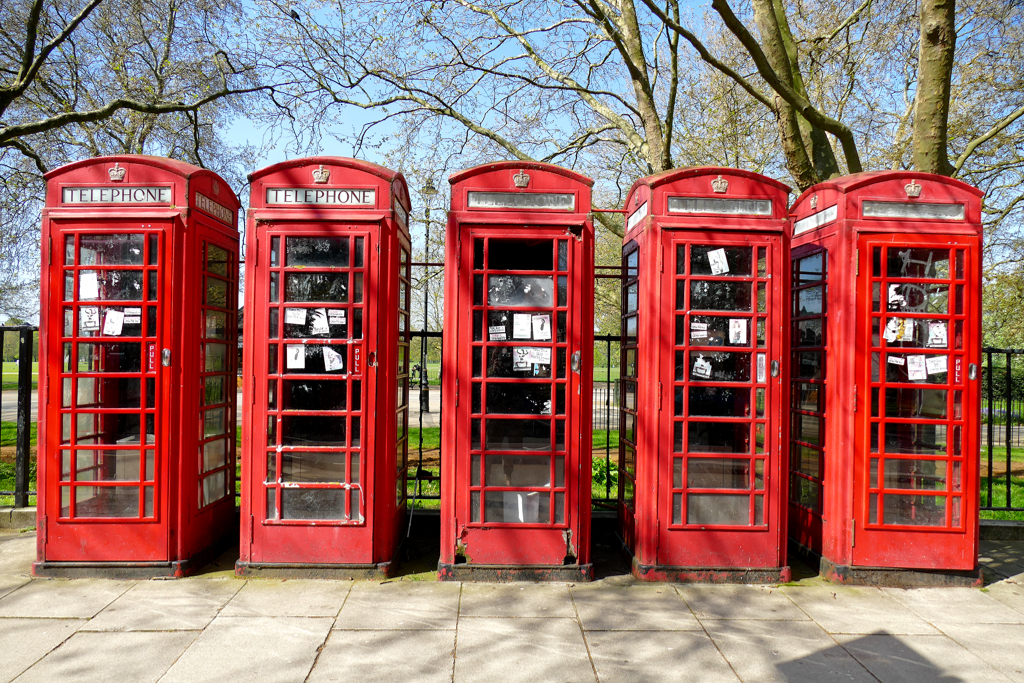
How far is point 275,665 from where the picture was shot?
3285 millimetres

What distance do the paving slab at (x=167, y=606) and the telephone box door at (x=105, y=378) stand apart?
1.03ft

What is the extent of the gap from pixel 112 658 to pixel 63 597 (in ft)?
3.83

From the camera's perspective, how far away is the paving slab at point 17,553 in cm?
468

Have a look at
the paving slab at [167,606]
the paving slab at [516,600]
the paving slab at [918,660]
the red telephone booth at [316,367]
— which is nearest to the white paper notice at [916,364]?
the paving slab at [918,660]

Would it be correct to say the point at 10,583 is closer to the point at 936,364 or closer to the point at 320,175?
the point at 320,175

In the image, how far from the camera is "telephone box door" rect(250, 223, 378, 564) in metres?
4.52

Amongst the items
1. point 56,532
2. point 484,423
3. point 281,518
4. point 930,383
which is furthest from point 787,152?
point 56,532

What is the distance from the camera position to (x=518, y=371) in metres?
4.60

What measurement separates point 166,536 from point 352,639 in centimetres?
184

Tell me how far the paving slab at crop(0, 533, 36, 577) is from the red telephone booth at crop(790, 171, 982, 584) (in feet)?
20.0

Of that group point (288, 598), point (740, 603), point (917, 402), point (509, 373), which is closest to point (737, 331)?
point (917, 402)

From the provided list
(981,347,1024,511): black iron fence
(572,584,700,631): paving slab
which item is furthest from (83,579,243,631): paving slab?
(981,347,1024,511): black iron fence

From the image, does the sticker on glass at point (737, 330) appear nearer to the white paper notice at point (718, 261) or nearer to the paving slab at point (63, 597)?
the white paper notice at point (718, 261)

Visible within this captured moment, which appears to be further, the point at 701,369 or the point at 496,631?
the point at 701,369
